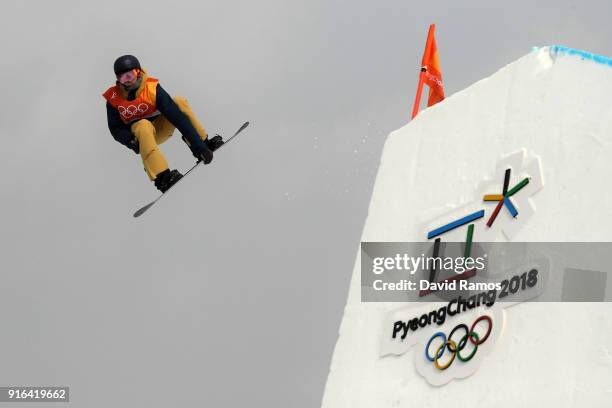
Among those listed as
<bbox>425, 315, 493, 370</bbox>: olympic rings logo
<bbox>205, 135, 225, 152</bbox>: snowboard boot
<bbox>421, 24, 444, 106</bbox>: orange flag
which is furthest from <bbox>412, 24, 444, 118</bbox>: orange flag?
<bbox>425, 315, 493, 370</bbox>: olympic rings logo

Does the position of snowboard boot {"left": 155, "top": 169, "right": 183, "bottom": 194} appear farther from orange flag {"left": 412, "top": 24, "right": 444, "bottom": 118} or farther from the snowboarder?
orange flag {"left": 412, "top": 24, "right": 444, "bottom": 118}

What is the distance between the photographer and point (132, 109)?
22047 mm

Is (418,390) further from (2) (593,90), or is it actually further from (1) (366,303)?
(2) (593,90)

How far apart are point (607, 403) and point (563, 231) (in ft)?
6.38

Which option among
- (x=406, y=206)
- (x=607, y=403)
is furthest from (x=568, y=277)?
(x=406, y=206)

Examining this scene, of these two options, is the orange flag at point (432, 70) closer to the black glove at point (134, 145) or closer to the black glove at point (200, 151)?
the black glove at point (200, 151)

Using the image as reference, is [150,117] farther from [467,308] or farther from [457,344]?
[457,344]

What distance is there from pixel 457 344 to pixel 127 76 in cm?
672

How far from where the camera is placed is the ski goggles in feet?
71.2

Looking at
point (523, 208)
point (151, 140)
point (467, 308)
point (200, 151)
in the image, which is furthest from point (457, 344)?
point (151, 140)

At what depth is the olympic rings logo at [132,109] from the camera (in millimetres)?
22031

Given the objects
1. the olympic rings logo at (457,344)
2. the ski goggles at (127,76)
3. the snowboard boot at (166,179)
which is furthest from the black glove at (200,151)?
the olympic rings logo at (457,344)

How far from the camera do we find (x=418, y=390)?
1758 centimetres

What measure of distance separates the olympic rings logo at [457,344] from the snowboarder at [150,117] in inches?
224
